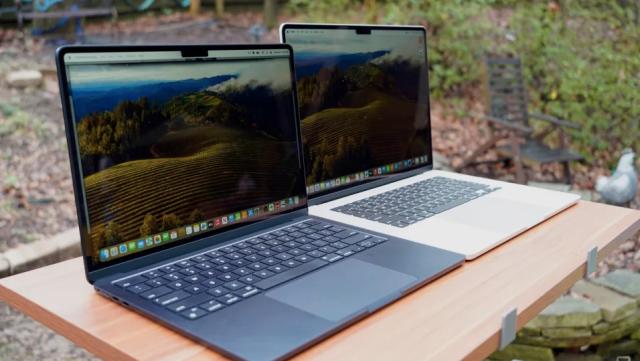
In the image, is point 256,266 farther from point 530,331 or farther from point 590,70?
point 590,70

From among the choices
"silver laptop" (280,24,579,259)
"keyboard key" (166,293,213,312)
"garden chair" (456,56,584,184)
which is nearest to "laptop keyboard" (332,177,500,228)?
"silver laptop" (280,24,579,259)

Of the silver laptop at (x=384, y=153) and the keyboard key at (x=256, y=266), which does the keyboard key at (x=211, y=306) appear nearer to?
the keyboard key at (x=256, y=266)

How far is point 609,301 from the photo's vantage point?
262 centimetres

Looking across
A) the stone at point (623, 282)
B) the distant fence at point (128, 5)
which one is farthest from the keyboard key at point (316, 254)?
the distant fence at point (128, 5)

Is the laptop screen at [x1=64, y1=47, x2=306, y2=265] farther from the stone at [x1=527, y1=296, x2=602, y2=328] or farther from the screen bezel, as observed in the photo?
the stone at [x1=527, y1=296, x2=602, y2=328]

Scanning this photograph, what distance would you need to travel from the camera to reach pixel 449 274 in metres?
1.18

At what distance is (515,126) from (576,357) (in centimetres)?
236

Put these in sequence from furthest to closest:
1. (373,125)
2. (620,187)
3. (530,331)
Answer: (620,187)
(530,331)
(373,125)

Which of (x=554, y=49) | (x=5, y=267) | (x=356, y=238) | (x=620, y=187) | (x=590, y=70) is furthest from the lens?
(x=554, y=49)

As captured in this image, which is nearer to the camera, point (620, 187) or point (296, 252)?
point (296, 252)

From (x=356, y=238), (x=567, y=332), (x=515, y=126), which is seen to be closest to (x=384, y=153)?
(x=356, y=238)

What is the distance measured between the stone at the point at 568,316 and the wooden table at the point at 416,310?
3.93 feet

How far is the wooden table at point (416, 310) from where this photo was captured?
2.95 ft

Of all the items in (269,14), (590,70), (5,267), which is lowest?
(5,267)
